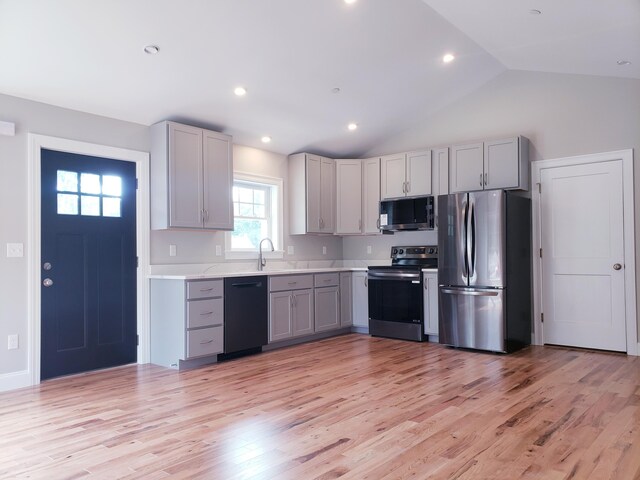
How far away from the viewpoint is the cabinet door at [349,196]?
668cm

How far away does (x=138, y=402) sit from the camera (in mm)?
3539

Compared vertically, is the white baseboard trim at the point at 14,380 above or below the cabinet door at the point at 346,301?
below

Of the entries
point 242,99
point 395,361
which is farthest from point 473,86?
point 395,361

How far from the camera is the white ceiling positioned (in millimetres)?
3521

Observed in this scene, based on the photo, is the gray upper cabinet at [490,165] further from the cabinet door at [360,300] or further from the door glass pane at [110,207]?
the door glass pane at [110,207]

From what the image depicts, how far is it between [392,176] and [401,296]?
158 centimetres

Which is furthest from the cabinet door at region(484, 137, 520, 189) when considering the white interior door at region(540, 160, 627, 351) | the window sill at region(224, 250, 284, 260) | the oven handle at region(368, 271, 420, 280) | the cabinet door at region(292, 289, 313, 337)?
the window sill at region(224, 250, 284, 260)

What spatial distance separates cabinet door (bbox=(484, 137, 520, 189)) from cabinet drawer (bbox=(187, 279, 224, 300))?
3.17m

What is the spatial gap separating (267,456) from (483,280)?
3.34 metres

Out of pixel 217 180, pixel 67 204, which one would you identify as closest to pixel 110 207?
pixel 67 204

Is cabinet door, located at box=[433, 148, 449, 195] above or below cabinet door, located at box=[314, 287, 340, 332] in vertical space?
above

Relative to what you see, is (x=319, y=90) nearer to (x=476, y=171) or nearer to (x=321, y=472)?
(x=476, y=171)

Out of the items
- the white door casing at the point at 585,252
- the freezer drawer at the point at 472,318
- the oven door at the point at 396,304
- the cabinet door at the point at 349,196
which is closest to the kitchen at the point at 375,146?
the white door casing at the point at 585,252

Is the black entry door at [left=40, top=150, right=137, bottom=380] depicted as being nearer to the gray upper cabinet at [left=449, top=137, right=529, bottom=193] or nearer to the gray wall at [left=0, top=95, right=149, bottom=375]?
the gray wall at [left=0, top=95, right=149, bottom=375]
